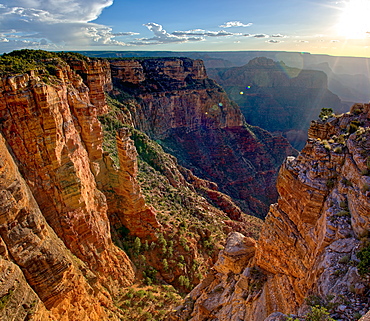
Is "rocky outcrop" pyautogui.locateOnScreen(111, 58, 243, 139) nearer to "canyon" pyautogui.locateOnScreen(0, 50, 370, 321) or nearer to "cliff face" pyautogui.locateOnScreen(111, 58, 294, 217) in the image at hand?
"cliff face" pyautogui.locateOnScreen(111, 58, 294, 217)

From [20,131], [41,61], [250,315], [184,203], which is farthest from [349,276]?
[184,203]

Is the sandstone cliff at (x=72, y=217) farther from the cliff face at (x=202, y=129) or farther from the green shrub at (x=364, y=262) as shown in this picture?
the cliff face at (x=202, y=129)

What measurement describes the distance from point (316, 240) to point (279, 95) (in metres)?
165

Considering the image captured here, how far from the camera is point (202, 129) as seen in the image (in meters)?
92.9

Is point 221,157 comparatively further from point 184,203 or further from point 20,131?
point 20,131

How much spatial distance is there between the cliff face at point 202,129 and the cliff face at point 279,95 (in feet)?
154

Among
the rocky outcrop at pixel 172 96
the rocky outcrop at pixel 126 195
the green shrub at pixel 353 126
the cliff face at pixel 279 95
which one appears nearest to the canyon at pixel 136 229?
the green shrub at pixel 353 126

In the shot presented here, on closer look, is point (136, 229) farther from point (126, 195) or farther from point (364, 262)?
point (364, 262)

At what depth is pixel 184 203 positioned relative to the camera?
1574 inches

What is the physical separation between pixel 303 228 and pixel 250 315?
5649mm

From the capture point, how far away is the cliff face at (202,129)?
247ft

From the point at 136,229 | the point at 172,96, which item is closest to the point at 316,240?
the point at 136,229

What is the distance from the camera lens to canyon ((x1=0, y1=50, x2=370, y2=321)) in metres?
10.4

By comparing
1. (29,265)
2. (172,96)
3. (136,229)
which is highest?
(172,96)
